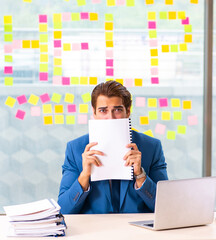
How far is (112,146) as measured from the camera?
2049mm

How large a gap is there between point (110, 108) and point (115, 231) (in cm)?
71

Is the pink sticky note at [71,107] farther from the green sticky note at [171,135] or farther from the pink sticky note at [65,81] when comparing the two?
the green sticky note at [171,135]

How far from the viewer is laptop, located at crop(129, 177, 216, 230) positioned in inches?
69.1

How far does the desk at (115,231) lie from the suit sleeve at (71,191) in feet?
0.47

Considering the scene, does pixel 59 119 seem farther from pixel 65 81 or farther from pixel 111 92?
pixel 111 92

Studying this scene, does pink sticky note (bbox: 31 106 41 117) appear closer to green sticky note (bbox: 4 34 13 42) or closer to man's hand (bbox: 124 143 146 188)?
green sticky note (bbox: 4 34 13 42)

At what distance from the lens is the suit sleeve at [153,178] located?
85.2 inches

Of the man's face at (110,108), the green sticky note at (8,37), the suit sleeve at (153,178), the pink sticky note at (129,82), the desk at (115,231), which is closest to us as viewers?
the desk at (115,231)

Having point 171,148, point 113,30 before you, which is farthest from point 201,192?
point 113,30

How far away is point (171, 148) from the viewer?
3.36 metres

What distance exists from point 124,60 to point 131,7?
0.40 m

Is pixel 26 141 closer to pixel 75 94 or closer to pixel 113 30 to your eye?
pixel 75 94

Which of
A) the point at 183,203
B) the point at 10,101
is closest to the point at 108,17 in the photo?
the point at 10,101

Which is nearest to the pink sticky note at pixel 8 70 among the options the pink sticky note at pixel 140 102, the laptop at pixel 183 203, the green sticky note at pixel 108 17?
the green sticky note at pixel 108 17
